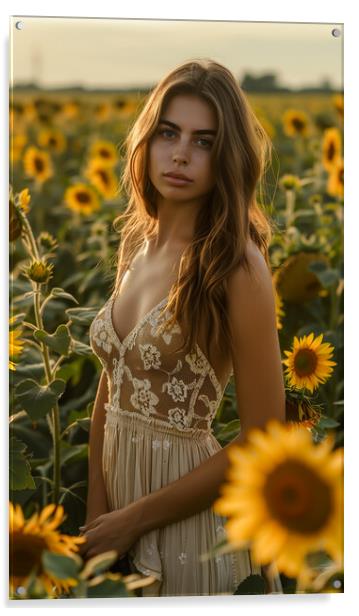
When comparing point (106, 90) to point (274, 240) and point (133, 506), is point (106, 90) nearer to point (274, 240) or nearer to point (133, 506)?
point (274, 240)

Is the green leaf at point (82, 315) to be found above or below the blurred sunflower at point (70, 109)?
below

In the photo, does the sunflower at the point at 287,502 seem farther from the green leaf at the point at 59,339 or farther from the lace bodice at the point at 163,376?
the green leaf at the point at 59,339

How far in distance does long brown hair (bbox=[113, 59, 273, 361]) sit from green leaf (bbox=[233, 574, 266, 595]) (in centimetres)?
29

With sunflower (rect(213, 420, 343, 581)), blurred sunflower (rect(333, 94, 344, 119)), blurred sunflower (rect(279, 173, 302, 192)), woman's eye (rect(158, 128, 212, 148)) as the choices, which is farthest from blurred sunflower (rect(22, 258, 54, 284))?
sunflower (rect(213, 420, 343, 581))

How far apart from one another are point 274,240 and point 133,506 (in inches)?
15.8

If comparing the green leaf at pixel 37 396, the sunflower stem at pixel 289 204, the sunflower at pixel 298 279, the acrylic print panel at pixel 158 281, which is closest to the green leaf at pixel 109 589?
the acrylic print panel at pixel 158 281

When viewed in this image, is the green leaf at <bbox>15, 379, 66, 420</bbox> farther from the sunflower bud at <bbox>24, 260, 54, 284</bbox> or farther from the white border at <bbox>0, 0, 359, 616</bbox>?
the sunflower bud at <bbox>24, 260, 54, 284</bbox>

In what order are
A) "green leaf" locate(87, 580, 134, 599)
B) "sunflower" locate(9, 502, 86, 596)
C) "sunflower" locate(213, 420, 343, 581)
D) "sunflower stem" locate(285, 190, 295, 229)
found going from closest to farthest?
"sunflower" locate(213, 420, 343, 581)
"green leaf" locate(87, 580, 134, 599)
"sunflower" locate(9, 502, 86, 596)
"sunflower stem" locate(285, 190, 295, 229)

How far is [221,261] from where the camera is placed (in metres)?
1.10

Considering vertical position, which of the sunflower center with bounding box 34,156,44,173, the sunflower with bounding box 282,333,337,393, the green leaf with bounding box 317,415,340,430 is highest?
the sunflower center with bounding box 34,156,44,173

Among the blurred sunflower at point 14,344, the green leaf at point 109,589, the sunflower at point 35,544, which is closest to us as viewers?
the green leaf at point 109,589

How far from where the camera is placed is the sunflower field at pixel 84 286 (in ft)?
3.84

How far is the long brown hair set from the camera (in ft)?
3.61
